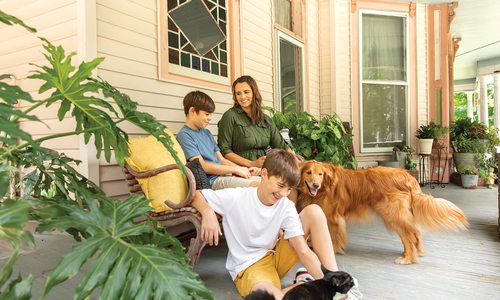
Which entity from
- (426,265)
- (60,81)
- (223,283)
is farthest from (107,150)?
(426,265)

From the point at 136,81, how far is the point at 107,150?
129 centimetres

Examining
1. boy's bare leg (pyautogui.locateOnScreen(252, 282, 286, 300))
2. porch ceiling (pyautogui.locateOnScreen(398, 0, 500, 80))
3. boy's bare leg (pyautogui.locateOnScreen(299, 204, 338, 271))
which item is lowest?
boy's bare leg (pyautogui.locateOnScreen(252, 282, 286, 300))

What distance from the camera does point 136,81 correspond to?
2525mm

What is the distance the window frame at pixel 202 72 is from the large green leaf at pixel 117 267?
2043 millimetres

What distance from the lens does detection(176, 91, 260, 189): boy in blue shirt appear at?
2221mm

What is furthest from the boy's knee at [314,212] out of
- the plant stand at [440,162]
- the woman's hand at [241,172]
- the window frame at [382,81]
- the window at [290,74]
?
the plant stand at [440,162]

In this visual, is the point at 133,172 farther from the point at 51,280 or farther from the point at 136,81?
the point at 51,280

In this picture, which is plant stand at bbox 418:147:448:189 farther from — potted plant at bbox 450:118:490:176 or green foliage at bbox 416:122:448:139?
green foliage at bbox 416:122:448:139

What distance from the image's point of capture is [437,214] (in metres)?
2.29

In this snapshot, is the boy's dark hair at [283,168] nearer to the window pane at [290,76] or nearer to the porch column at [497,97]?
the window pane at [290,76]

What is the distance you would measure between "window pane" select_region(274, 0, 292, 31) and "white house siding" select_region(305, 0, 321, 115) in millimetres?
381

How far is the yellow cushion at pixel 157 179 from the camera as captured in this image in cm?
191

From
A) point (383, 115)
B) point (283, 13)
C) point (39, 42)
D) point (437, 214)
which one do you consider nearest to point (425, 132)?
point (383, 115)

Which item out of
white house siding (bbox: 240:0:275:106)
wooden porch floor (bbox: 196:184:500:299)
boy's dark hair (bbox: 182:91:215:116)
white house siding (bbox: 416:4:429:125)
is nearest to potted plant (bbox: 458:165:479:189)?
white house siding (bbox: 416:4:429:125)
